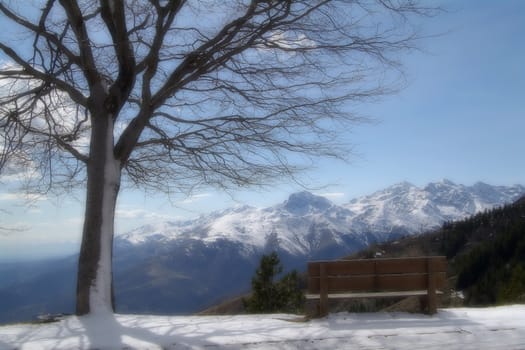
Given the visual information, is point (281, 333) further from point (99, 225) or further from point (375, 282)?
point (99, 225)

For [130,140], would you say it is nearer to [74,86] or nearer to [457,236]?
[74,86]

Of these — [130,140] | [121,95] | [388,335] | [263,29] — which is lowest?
[388,335]

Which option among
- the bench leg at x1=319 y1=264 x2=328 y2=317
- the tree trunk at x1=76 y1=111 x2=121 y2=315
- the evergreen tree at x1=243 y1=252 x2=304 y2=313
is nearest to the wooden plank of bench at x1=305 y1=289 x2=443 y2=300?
the bench leg at x1=319 y1=264 x2=328 y2=317

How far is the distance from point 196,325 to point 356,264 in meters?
2.75

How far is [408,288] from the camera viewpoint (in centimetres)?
862

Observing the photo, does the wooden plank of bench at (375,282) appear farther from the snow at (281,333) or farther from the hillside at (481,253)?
the hillside at (481,253)

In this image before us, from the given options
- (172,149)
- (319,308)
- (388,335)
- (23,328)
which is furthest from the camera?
(172,149)

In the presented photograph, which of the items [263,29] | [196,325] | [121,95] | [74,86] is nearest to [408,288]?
[196,325]

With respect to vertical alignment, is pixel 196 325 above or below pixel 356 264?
below

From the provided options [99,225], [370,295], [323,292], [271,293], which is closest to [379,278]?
[370,295]

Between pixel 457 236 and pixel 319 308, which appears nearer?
pixel 319 308

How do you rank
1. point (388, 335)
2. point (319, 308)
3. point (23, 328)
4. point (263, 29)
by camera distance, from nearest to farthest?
point (388, 335) → point (23, 328) → point (319, 308) → point (263, 29)

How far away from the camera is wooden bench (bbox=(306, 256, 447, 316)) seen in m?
8.53

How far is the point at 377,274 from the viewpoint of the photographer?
866cm
